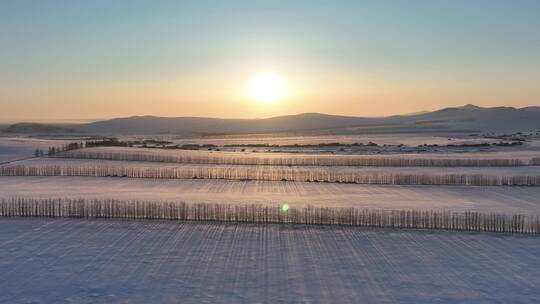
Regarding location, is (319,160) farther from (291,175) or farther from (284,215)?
(284,215)

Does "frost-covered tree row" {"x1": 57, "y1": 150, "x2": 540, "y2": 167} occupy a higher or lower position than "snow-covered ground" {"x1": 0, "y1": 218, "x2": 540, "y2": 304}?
higher

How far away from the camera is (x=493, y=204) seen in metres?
18.8

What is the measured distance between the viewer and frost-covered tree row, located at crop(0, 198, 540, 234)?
577 inches

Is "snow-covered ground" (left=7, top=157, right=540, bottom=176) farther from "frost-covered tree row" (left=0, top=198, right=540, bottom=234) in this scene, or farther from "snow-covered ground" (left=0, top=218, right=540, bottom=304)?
"snow-covered ground" (left=0, top=218, right=540, bottom=304)

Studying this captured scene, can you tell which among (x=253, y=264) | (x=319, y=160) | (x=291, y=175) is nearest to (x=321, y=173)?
(x=291, y=175)

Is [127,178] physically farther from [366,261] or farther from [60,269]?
[366,261]

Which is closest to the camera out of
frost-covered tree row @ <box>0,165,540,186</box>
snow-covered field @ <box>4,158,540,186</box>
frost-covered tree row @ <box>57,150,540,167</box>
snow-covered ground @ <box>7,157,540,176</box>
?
frost-covered tree row @ <box>0,165,540,186</box>

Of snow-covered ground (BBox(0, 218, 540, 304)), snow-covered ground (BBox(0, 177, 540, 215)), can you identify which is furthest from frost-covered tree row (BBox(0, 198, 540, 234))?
snow-covered ground (BBox(0, 177, 540, 215))

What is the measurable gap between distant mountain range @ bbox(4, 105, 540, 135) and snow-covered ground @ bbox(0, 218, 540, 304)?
2968 inches

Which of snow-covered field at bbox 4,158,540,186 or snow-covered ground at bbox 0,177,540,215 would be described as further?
snow-covered field at bbox 4,158,540,186

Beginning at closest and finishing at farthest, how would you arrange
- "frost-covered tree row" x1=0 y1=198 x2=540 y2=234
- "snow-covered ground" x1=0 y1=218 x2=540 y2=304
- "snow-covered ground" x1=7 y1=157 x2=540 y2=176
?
"snow-covered ground" x1=0 y1=218 x2=540 y2=304
"frost-covered tree row" x1=0 y1=198 x2=540 y2=234
"snow-covered ground" x1=7 y1=157 x2=540 y2=176

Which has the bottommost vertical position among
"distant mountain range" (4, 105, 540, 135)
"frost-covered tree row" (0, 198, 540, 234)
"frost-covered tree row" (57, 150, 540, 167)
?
"frost-covered tree row" (0, 198, 540, 234)

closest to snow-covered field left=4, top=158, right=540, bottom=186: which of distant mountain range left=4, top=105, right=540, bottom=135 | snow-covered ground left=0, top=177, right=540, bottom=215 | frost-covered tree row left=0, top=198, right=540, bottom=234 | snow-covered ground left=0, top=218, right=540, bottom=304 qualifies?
snow-covered ground left=0, top=177, right=540, bottom=215

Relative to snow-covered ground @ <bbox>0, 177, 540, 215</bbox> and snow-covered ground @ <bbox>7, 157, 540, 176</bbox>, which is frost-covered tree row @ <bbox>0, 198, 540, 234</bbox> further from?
snow-covered ground @ <bbox>7, 157, 540, 176</bbox>
